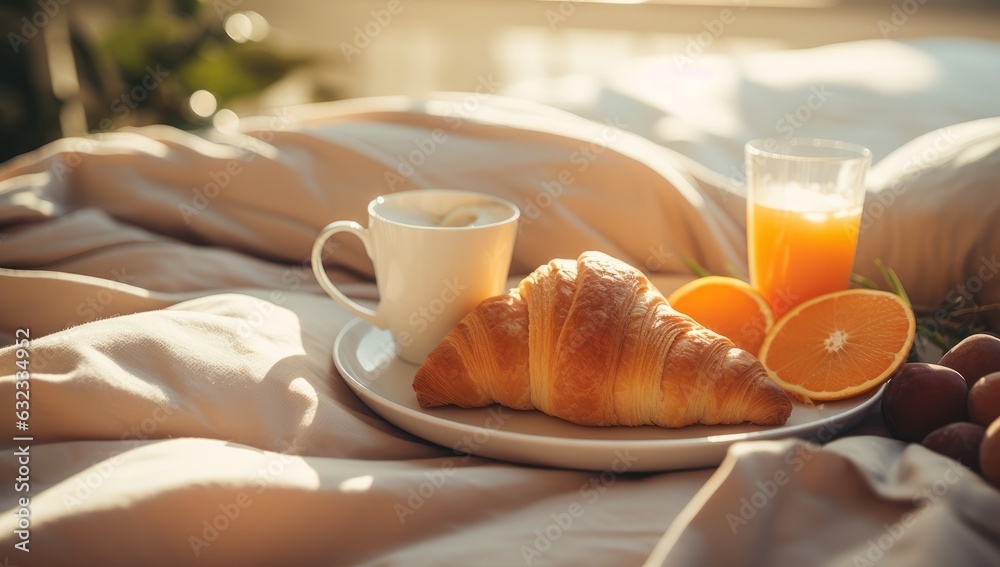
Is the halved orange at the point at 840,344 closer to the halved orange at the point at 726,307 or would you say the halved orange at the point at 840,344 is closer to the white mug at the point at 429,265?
the halved orange at the point at 726,307

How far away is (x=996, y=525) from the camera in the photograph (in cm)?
49

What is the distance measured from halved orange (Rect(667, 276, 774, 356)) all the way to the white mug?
0.71ft

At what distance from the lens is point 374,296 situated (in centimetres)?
109

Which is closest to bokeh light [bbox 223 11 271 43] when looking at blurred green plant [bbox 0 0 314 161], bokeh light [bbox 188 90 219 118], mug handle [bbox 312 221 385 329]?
blurred green plant [bbox 0 0 314 161]

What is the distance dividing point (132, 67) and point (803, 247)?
92.3 inches

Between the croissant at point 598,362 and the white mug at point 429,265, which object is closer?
the croissant at point 598,362

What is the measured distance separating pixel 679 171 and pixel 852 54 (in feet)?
2.11

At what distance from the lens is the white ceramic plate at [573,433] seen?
2.23ft

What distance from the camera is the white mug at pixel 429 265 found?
34.2 inches

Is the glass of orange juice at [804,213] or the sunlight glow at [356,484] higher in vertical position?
the glass of orange juice at [804,213]

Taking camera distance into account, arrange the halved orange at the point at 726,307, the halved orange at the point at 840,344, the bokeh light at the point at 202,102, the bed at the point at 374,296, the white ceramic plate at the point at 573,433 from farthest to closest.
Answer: the bokeh light at the point at 202,102
the halved orange at the point at 726,307
the halved orange at the point at 840,344
the white ceramic plate at the point at 573,433
the bed at the point at 374,296
